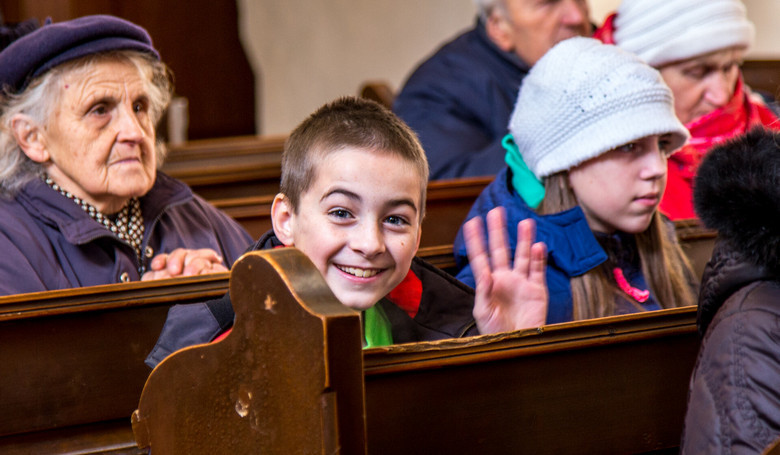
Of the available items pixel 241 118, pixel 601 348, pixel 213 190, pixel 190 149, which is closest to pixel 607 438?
pixel 601 348

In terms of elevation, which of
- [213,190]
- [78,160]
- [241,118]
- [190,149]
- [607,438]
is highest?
[241,118]

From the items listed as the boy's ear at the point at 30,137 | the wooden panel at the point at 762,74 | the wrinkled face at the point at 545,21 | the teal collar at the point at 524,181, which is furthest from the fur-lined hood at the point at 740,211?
the wooden panel at the point at 762,74

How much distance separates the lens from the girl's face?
201 centimetres

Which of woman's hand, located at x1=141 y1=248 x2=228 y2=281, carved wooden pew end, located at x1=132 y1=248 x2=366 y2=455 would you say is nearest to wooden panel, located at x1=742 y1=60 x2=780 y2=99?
woman's hand, located at x1=141 y1=248 x2=228 y2=281

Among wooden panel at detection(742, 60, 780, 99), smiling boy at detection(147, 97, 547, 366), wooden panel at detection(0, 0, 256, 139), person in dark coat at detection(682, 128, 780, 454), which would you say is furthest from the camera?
wooden panel at detection(0, 0, 256, 139)

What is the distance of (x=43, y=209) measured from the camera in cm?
212

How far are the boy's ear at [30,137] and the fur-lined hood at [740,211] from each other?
1.63 m

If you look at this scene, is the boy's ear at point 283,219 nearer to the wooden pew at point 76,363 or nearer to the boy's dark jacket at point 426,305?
the boy's dark jacket at point 426,305

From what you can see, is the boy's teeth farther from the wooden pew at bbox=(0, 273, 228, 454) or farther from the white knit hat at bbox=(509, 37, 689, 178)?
the white knit hat at bbox=(509, 37, 689, 178)

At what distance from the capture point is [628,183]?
202cm

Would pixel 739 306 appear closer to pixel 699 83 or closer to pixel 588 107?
pixel 588 107

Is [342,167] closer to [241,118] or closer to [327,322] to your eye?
[327,322]

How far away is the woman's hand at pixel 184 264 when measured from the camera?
A: 83.0 inches

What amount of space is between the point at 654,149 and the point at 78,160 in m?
1.42
